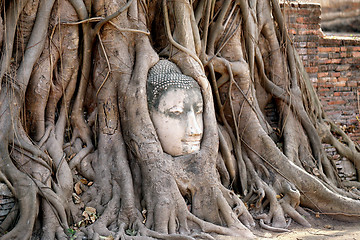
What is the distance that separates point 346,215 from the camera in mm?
5613

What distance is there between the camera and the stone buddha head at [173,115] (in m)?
5.09

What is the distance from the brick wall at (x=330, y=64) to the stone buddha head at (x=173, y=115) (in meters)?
2.98

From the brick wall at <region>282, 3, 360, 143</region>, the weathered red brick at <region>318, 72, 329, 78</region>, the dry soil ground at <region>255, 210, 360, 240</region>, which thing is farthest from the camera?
the weathered red brick at <region>318, 72, 329, 78</region>

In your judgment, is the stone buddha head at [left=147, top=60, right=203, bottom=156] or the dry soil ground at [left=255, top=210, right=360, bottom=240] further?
the stone buddha head at [left=147, top=60, right=203, bottom=156]

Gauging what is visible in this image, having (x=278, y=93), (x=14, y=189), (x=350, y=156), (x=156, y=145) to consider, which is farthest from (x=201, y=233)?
(x=350, y=156)

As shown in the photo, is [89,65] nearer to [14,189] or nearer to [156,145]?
[156,145]

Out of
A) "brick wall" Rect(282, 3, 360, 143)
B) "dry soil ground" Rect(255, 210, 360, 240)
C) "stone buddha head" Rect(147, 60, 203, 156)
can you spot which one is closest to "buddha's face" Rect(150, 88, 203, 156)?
"stone buddha head" Rect(147, 60, 203, 156)

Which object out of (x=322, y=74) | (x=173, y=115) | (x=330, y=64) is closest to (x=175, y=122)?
(x=173, y=115)

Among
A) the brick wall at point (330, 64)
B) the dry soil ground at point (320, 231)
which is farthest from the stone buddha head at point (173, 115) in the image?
the brick wall at point (330, 64)

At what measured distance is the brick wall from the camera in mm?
7586

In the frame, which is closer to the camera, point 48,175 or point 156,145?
point 48,175

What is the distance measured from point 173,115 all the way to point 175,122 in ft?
0.23

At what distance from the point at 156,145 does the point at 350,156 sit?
3003 millimetres

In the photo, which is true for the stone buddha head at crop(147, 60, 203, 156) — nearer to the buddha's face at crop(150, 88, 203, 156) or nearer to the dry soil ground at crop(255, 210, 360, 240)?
the buddha's face at crop(150, 88, 203, 156)
